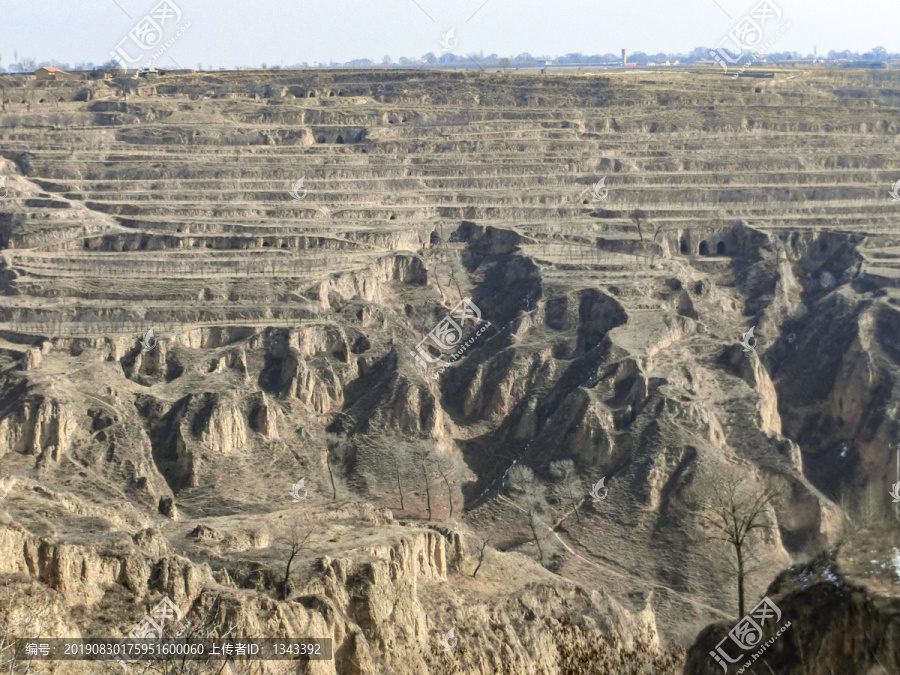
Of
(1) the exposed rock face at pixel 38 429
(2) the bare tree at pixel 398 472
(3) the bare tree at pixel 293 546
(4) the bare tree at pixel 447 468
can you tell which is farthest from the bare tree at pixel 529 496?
(1) the exposed rock face at pixel 38 429

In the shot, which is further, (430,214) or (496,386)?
(430,214)

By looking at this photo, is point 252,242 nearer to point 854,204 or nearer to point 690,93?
point 854,204

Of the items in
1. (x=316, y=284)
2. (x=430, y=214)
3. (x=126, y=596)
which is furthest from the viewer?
(x=430, y=214)

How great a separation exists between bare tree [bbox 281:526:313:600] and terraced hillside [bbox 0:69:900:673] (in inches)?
7.4

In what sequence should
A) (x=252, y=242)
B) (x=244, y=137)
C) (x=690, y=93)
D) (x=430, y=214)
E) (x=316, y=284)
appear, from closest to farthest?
(x=316, y=284)
(x=252, y=242)
(x=430, y=214)
(x=244, y=137)
(x=690, y=93)

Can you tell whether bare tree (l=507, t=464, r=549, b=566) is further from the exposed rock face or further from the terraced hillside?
the exposed rock face

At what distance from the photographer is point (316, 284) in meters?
89.3

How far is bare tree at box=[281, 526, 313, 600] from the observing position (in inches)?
1718

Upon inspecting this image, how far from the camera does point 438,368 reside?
86.8 metres

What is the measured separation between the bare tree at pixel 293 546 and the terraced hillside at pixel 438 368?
0.62 feet

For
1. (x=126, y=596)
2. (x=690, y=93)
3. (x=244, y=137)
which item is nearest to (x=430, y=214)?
(x=244, y=137)

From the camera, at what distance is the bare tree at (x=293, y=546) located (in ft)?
143

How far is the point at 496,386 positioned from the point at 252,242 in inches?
1016

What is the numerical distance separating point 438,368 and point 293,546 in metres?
41.7
